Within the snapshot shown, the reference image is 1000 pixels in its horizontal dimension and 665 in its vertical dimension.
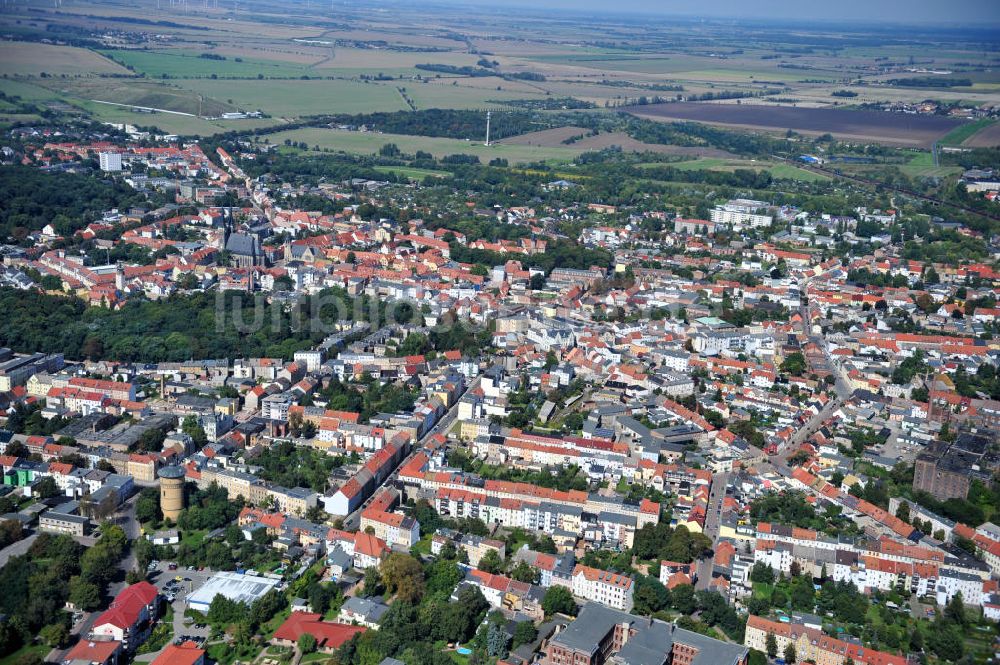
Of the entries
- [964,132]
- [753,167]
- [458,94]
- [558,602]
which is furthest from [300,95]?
[558,602]

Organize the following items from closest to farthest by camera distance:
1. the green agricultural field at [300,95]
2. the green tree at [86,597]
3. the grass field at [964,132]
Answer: the green tree at [86,597]
the grass field at [964,132]
the green agricultural field at [300,95]

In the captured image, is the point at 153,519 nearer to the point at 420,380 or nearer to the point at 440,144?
the point at 420,380

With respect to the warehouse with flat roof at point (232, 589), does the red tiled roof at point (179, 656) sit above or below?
above

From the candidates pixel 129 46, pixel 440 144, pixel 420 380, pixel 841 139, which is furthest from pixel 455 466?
pixel 129 46

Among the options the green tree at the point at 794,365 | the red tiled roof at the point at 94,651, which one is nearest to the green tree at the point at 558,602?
the red tiled roof at the point at 94,651

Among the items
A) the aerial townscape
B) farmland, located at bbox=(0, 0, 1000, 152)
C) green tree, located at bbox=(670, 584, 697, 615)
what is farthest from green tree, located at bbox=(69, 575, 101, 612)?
farmland, located at bbox=(0, 0, 1000, 152)

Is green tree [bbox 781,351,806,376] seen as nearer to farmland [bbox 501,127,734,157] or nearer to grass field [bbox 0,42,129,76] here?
farmland [bbox 501,127,734,157]

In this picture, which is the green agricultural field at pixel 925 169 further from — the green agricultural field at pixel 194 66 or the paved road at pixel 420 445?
the green agricultural field at pixel 194 66
